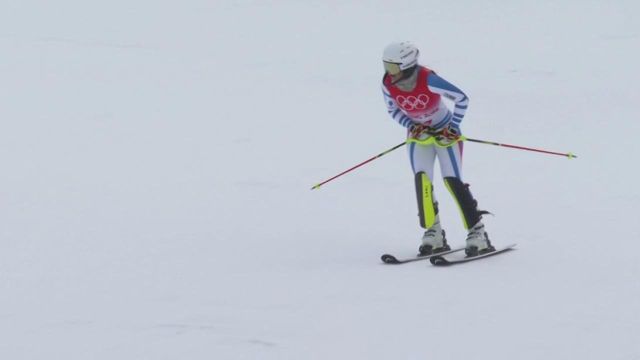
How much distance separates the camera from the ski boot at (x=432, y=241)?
1009cm

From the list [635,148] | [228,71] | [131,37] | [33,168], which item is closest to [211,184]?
[33,168]

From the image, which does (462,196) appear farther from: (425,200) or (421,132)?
(421,132)

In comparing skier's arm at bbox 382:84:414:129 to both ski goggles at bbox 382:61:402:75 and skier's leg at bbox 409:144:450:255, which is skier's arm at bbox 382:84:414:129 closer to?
skier's leg at bbox 409:144:450:255

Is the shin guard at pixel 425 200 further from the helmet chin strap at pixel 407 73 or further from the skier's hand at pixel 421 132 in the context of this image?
the helmet chin strap at pixel 407 73

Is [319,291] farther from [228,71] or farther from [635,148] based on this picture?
[228,71]

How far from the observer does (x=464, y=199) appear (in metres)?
9.88

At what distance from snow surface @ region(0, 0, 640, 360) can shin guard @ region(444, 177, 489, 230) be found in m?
0.38

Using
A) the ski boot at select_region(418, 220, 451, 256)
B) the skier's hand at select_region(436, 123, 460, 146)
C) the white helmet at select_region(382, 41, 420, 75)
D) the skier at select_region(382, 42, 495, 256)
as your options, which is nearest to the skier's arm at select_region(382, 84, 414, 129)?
the skier at select_region(382, 42, 495, 256)

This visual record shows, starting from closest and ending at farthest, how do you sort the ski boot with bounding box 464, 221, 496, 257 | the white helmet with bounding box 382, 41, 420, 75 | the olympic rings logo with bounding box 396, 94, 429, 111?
the white helmet with bounding box 382, 41, 420, 75
the olympic rings logo with bounding box 396, 94, 429, 111
the ski boot with bounding box 464, 221, 496, 257

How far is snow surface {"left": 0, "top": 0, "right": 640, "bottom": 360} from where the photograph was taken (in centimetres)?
812

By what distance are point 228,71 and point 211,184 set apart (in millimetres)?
6666

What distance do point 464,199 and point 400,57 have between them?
1289 millimetres

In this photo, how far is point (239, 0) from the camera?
82.1 ft

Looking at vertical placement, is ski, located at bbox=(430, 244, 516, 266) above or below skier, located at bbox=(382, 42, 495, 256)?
below
